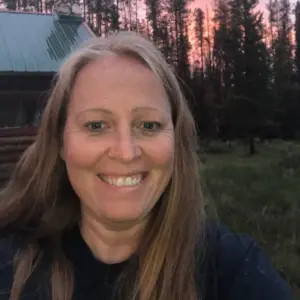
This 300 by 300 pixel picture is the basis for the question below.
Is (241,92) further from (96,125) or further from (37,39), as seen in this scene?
(96,125)

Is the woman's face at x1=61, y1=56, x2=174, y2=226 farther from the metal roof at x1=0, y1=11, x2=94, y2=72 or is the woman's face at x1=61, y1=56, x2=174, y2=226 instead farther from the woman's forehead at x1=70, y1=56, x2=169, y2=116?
the metal roof at x1=0, y1=11, x2=94, y2=72

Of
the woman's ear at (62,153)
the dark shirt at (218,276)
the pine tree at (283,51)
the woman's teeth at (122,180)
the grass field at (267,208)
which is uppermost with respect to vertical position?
the pine tree at (283,51)

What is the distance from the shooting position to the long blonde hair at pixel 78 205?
1.43m

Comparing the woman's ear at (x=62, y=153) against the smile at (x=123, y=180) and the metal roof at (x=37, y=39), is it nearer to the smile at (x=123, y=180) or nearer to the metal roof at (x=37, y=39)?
the smile at (x=123, y=180)

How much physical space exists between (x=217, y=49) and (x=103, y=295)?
35916mm

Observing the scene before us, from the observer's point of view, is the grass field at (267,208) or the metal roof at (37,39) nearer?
the grass field at (267,208)

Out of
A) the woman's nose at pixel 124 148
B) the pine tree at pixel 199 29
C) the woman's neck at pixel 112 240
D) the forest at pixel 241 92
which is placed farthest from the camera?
the pine tree at pixel 199 29

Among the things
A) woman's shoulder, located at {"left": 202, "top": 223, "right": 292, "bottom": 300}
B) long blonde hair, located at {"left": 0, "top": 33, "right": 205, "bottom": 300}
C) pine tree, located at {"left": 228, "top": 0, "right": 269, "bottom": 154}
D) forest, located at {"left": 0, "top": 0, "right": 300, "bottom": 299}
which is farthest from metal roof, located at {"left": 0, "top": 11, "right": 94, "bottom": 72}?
pine tree, located at {"left": 228, "top": 0, "right": 269, "bottom": 154}

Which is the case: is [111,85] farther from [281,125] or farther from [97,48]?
[281,125]

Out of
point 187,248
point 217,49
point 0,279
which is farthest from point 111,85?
point 217,49

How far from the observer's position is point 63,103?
151 centimetres

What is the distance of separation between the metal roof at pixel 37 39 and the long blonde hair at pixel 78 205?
6.52 metres

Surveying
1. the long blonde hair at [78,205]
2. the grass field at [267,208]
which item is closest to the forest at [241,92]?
the grass field at [267,208]

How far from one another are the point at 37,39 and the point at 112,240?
829 centimetres
